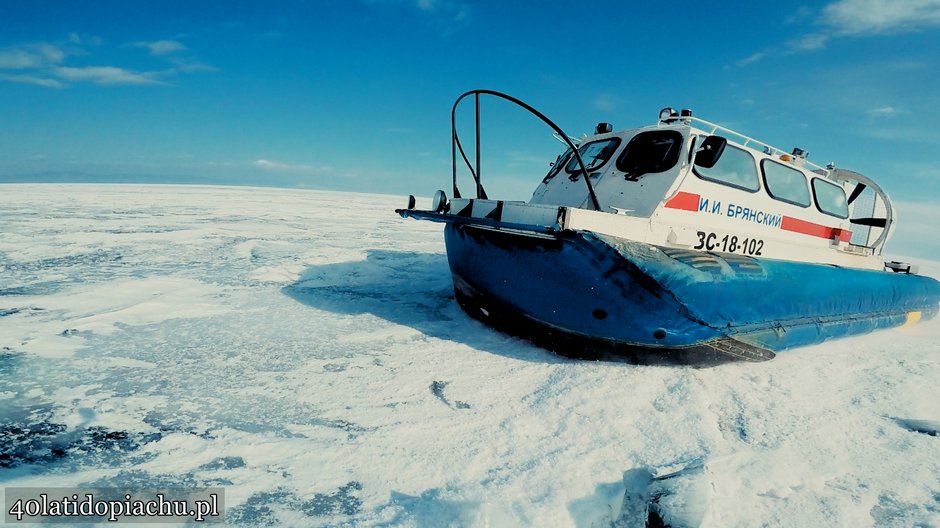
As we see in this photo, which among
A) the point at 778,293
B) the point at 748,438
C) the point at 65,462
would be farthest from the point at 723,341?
the point at 65,462

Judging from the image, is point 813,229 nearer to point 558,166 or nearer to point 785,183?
point 785,183

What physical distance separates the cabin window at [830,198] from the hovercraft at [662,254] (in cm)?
5

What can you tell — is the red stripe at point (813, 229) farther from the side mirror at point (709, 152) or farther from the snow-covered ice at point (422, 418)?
the side mirror at point (709, 152)

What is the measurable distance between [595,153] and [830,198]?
2735 millimetres


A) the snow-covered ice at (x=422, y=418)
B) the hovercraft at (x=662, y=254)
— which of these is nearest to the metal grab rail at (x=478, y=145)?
the hovercraft at (x=662, y=254)

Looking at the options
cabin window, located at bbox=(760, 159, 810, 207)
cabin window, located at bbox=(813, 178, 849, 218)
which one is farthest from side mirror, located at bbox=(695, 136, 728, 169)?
cabin window, located at bbox=(813, 178, 849, 218)

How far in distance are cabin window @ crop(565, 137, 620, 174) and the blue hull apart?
1.30 metres

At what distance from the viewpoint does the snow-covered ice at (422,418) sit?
5.74ft

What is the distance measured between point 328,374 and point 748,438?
2.17 metres

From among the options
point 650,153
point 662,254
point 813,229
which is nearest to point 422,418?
point 662,254

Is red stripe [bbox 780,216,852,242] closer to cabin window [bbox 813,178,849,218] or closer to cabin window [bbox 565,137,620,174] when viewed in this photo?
cabin window [bbox 813,178,849,218]

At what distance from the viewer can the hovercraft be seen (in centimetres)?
297

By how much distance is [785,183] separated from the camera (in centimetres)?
442

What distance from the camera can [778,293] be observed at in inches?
137
